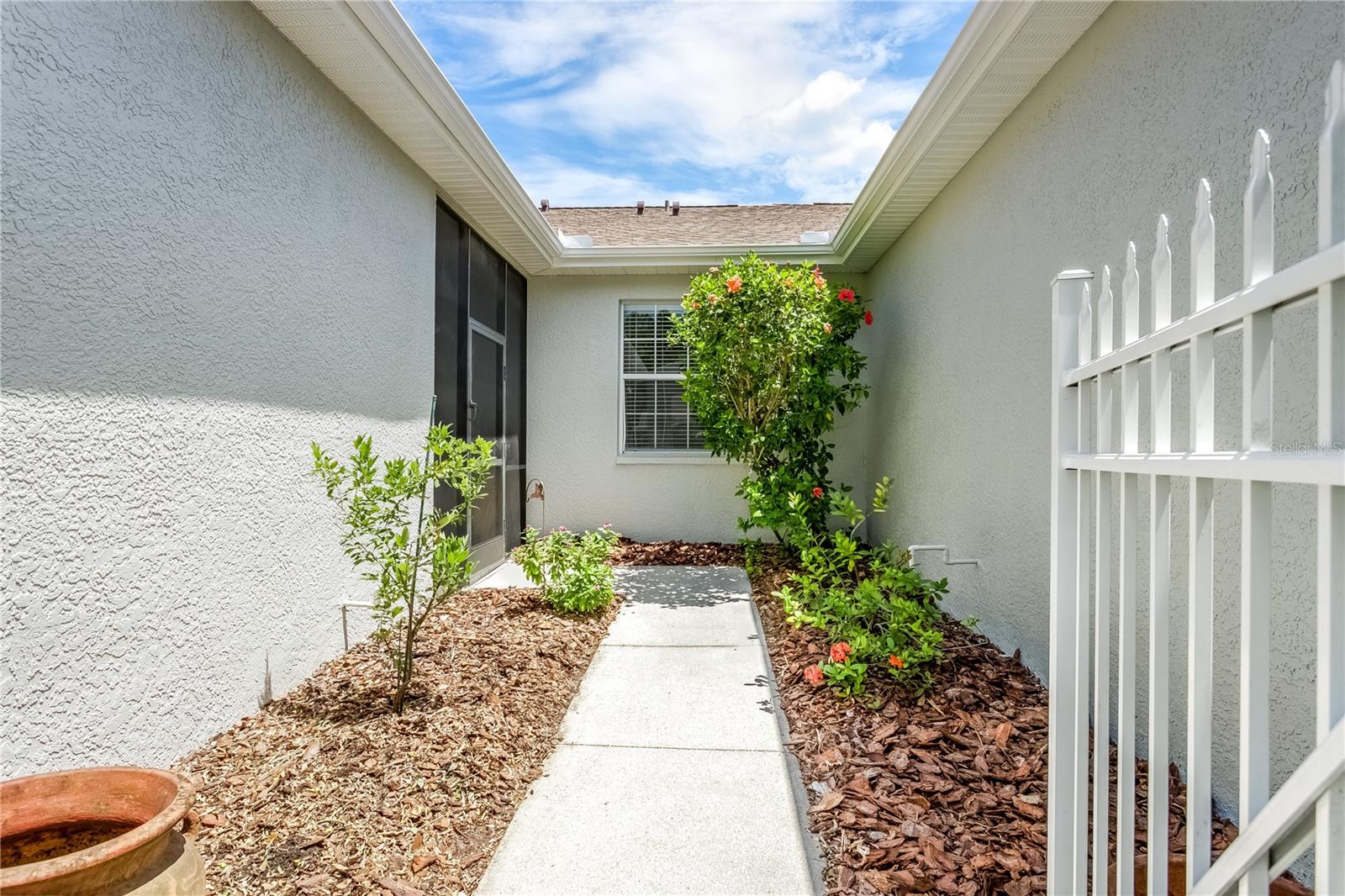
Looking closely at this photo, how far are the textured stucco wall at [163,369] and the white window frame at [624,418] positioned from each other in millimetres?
3644

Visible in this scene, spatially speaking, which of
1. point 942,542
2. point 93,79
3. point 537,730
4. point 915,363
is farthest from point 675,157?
point 537,730

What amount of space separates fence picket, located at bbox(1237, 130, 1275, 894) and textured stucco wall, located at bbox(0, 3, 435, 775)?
2734mm

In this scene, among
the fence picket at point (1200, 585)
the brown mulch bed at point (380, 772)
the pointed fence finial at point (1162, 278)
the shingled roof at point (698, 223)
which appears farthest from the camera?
the shingled roof at point (698, 223)

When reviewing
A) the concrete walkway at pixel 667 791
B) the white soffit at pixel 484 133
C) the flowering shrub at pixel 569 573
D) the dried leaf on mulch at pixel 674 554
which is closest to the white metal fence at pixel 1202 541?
the concrete walkway at pixel 667 791

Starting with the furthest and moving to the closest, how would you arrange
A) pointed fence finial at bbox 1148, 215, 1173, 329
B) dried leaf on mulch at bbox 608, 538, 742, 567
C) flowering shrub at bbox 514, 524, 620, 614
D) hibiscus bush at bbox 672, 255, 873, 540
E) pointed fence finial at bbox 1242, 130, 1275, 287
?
dried leaf on mulch at bbox 608, 538, 742, 567 → hibiscus bush at bbox 672, 255, 873, 540 → flowering shrub at bbox 514, 524, 620, 614 → pointed fence finial at bbox 1148, 215, 1173, 329 → pointed fence finial at bbox 1242, 130, 1275, 287

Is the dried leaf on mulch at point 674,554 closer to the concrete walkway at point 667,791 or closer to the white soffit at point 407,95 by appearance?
the concrete walkway at point 667,791

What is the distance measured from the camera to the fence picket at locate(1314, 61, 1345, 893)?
72cm

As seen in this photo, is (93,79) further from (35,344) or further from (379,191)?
(379,191)

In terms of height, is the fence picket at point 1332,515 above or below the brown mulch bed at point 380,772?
above

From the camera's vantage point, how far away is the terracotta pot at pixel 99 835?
49.7 inches

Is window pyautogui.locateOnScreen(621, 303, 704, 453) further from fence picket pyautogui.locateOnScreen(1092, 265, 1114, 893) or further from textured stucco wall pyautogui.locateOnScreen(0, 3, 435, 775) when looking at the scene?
fence picket pyautogui.locateOnScreen(1092, 265, 1114, 893)

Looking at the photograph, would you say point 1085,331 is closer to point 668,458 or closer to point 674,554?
point 674,554

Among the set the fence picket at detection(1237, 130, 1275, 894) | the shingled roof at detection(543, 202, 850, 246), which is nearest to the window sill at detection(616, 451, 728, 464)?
the shingled roof at detection(543, 202, 850, 246)

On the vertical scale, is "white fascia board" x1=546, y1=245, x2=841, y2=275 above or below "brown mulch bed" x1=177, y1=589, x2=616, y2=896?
above
